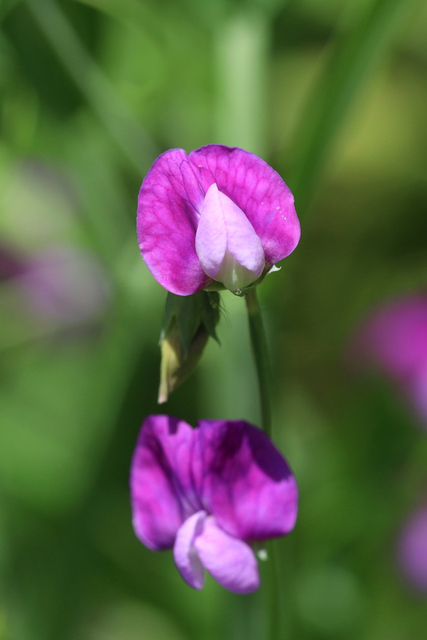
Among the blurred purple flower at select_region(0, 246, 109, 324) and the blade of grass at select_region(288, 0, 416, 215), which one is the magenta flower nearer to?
the blade of grass at select_region(288, 0, 416, 215)

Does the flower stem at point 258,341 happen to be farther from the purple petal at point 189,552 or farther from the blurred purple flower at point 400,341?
the blurred purple flower at point 400,341

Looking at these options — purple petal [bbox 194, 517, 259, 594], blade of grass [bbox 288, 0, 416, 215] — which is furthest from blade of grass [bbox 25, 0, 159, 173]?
purple petal [bbox 194, 517, 259, 594]

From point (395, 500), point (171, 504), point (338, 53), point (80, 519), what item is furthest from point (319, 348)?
point (171, 504)

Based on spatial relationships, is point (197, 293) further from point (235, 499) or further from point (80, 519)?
point (80, 519)

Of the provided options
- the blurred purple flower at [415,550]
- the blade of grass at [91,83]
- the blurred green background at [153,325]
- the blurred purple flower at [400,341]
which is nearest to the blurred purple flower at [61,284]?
the blurred green background at [153,325]

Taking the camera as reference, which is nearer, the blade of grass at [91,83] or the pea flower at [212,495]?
the pea flower at [212,495]

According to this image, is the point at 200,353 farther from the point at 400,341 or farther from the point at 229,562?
the point at 400,341
